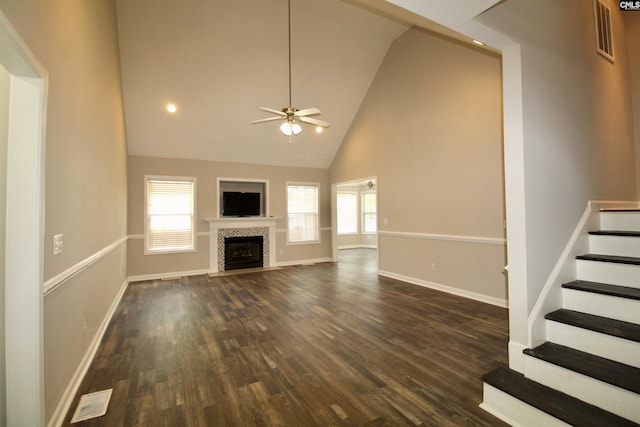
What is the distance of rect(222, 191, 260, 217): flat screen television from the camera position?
685 centimetres

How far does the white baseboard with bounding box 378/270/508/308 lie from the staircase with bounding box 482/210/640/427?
5.43 feet

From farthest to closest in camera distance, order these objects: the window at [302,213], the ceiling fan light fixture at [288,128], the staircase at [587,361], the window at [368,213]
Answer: the window at [368,213], the window at [302,213], the ceiling fan light fixture at [288,128], the staircase at [587,361]

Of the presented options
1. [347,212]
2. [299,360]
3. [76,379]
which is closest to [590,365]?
[299,360]

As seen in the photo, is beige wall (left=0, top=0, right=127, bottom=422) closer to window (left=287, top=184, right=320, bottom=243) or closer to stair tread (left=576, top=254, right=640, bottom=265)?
stair tread (left=576, top=254, right=640, bottom=265)

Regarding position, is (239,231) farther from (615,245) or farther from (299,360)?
(615,245)

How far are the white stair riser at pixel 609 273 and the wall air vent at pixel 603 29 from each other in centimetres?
252

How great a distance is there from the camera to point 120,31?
424 centimetres

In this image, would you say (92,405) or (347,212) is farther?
(347,212)

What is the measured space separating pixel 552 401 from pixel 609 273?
51.0 inches

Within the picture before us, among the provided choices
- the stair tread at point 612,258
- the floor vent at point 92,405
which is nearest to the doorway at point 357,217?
the stair tread at point 612,258

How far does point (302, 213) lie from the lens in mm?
7875

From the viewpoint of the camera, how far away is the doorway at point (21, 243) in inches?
57.8

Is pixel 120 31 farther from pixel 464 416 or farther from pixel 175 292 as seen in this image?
pixel 464 416

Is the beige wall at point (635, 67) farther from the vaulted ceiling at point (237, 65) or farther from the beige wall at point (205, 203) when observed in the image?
the beige wall at point (205, 203)
